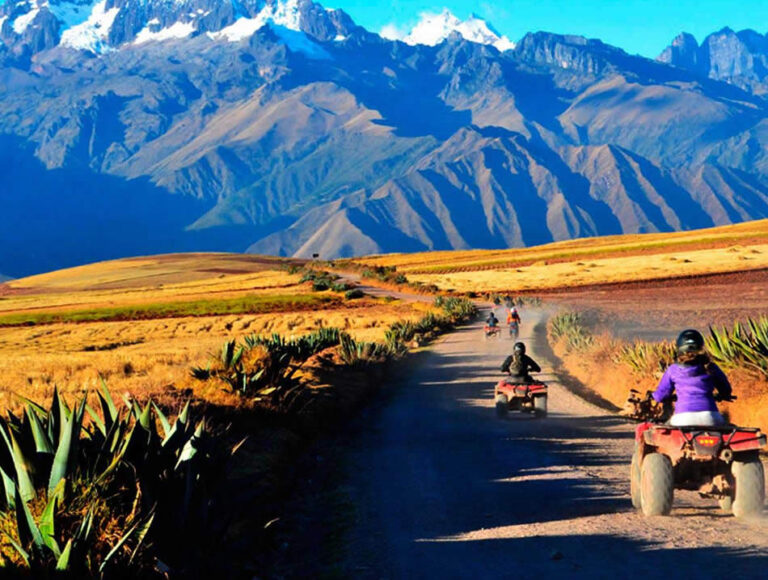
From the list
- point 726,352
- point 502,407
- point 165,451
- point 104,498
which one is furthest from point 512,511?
point 726,352

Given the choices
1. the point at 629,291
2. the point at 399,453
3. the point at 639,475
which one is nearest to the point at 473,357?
the point at 399,453

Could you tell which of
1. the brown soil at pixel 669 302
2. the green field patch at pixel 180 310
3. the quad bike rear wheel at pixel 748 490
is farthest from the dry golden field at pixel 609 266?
the quad bike rear wheel at pixel 748 490

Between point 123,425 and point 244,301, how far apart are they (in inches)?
2597

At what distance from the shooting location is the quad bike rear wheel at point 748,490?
811cm

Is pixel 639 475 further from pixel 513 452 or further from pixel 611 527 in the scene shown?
Result: pixel 513 452

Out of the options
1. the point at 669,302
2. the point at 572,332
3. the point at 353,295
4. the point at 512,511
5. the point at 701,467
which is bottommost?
the point at 512,511

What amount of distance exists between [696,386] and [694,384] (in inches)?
1.1

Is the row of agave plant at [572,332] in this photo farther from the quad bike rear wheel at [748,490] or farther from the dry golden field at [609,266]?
the dry golden field at [609,266]

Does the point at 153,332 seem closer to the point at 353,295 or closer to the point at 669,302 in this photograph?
the point at 353,295

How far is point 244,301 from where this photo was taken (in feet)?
238

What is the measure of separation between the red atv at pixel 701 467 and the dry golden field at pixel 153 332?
24.8ft

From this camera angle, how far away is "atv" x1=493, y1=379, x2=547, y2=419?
1594cm

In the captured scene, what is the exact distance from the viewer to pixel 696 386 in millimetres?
8828

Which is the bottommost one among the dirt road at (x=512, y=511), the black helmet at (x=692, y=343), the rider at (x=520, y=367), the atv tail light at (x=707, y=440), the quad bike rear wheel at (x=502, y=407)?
the dirt road at (x=512, y=511)
